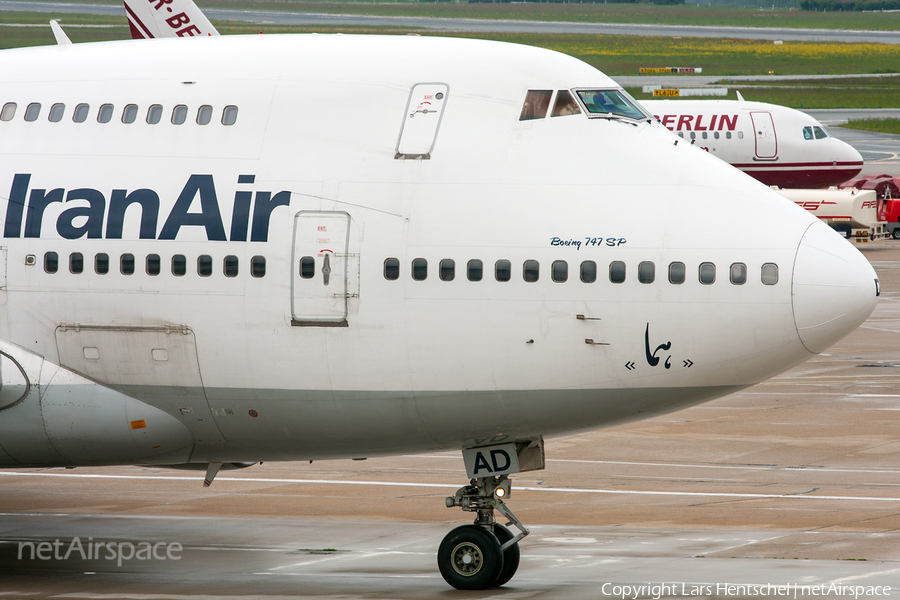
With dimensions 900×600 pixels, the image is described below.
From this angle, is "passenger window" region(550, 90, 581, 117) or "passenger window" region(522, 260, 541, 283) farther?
"passenger window" region(550, 90, 581, 117)

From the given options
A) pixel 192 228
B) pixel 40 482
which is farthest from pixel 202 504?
pixel 192 228

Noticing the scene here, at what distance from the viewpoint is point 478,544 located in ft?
51.3

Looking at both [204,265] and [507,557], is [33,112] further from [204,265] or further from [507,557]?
[507,557]

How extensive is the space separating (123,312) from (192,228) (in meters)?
1.31

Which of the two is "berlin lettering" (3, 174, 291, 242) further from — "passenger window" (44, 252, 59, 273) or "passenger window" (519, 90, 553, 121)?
"passenger window" (519, 90, 553, 121)

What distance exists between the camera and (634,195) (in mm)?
14617

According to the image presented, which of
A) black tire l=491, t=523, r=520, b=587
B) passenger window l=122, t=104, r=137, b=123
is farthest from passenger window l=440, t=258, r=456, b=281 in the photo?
passenger window l=122, t=104, r=137, b=123

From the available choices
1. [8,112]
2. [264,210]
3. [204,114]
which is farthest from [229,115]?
[8,112]

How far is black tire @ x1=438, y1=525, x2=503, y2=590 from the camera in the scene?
1561 cm

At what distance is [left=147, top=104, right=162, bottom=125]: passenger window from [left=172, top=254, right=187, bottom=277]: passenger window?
5.85 feet

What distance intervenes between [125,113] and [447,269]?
15.1ft

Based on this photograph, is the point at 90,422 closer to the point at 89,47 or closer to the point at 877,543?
the point at 89,47

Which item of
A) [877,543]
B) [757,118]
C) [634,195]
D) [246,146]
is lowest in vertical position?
[877,543]

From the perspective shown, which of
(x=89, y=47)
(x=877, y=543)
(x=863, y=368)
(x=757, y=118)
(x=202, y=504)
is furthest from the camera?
(x=757, y=118)
